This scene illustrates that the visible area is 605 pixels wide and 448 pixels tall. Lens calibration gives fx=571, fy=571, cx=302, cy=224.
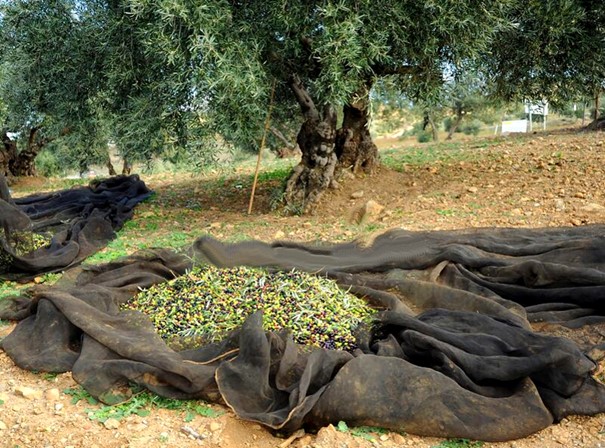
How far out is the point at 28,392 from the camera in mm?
3295

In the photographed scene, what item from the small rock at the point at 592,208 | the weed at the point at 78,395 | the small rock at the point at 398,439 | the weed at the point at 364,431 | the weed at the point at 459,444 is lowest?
the weed at the point at 459,444

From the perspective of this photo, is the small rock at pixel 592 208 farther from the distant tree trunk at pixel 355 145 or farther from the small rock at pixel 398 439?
the small rock at pixel 398 439

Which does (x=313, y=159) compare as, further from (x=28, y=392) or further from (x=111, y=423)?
(x=111, y=423)

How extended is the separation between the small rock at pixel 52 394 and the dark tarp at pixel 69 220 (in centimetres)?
280

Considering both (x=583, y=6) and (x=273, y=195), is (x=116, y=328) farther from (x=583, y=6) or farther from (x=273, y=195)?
(x=583, y=6)

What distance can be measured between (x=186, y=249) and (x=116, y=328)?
4.59ft

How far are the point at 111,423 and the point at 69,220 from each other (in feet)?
18.0

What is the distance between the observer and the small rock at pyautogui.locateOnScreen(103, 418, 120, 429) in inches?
116

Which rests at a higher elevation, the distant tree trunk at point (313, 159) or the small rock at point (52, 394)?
the distant tree trunk at point (313, 159)

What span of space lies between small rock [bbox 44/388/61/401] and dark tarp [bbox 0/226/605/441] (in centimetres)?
13

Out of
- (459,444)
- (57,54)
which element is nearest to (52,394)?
(459,444)

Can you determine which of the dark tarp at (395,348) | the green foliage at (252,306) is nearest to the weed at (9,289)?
the dark tarp at (395,348)

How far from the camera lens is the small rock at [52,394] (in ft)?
10.7

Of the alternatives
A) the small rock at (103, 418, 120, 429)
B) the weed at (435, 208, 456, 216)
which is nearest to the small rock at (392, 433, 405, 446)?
the small rock at (103, 418, 120, 429)
